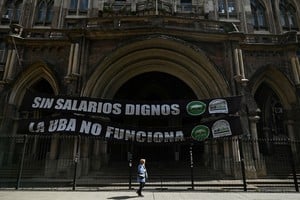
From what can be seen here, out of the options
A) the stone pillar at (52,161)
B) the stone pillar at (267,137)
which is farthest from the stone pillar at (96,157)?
the stone pillar at (267,137)

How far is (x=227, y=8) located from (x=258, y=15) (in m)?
2.89

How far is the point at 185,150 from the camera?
664 inches

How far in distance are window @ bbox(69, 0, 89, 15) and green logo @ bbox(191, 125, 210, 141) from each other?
13.9 m

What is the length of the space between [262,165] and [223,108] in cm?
373

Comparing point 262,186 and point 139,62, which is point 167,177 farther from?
point 139,62

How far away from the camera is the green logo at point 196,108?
41.5ft

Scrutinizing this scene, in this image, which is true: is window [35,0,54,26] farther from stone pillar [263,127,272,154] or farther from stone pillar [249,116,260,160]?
stone pillar [263,127,272,154]

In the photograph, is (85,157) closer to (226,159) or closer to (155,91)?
Result: (226,159)

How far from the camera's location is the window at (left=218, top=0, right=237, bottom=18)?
19594mm

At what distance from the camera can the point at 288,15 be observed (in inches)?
804

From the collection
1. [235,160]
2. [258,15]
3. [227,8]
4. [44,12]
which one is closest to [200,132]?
[235,160]

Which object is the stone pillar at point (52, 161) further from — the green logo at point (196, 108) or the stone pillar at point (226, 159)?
the stone pillar at point (226, 159)

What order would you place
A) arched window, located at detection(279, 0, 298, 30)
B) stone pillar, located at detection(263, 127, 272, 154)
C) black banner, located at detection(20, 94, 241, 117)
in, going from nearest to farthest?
black banner, located at detection(20, 94, 241, 117) < stone pillar, located at detection(263, 127, 272, 154) < arched window, located at detection(279, 0, 298, 30)

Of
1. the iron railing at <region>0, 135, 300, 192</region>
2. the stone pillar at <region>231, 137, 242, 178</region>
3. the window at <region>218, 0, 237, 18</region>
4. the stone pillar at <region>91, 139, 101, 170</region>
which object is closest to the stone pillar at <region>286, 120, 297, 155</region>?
the iron railing at <region>0, 135, 300, 192</region>
